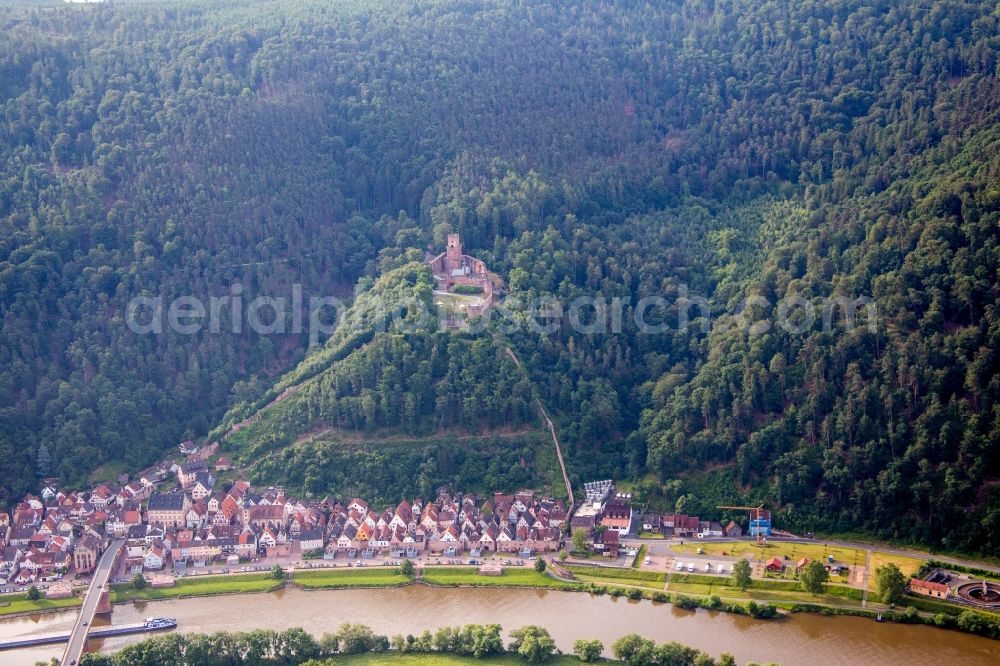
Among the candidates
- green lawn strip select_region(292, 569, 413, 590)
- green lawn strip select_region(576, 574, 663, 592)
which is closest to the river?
green lawn strip select_region(292, 569, 413, 590)

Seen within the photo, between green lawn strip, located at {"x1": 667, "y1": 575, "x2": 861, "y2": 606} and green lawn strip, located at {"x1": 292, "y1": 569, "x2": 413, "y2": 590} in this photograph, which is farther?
green lawn strip, located at {"x1": 292, "y1": 569, "x2": 413, "y2": 590}

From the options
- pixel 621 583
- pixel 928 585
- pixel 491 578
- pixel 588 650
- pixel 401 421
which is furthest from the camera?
pixel 401 421

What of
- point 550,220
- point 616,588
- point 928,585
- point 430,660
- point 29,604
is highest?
point 550,220

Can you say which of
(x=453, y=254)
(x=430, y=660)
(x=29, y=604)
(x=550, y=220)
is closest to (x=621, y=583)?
(x=430, y=660)

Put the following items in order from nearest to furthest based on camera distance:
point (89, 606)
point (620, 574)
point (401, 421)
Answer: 1. point (89, 606)
2. point (620, 574)
3. point (401, 421)

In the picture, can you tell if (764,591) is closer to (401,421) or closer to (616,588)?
(616,588)

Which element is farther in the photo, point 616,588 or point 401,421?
point 401,421

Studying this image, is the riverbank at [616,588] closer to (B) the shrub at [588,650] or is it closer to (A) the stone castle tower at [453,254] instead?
(B) the shrub at [588,650]

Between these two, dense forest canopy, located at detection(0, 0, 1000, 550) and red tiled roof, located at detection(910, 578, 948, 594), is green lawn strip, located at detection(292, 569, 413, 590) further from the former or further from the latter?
red tiled roof, located at detection(910, 578, 948, 594)
